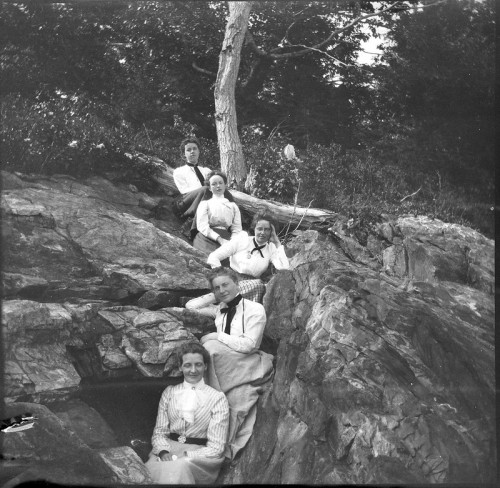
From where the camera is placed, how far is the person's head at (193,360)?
239 inches

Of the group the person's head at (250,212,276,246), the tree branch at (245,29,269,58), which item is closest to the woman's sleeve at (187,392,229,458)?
the person's head at (250,212,276,246)

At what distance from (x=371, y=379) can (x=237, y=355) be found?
92 cm

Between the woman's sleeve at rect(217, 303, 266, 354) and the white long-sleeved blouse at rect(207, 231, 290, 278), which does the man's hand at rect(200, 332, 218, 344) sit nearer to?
the woman's sleeve at rect(217, 303, 266, 354)

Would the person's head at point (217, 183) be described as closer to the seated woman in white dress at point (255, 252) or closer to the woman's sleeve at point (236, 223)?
the woman's sleeve at point (236, 223)

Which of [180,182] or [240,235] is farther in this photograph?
[180,182]

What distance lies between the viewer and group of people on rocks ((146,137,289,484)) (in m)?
5.99

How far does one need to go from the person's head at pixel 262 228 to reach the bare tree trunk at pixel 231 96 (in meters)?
0.36

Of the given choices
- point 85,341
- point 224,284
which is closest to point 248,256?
point 224,284

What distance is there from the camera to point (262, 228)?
6.56 meters

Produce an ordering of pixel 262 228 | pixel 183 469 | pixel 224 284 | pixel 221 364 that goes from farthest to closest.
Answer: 1. pixel 262 228
2. pixel 224 284
3. pixel 221 364
4. pixel 183 469

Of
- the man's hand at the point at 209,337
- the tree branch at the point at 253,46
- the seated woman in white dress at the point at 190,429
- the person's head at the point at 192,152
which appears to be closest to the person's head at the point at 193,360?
the seated woman in white dress at the point at 190,429

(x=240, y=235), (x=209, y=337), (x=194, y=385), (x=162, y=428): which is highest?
(x=240, y=235)

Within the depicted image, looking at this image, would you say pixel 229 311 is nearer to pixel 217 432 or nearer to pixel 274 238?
pixel 274 238

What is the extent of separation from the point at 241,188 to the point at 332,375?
63.3 inches
